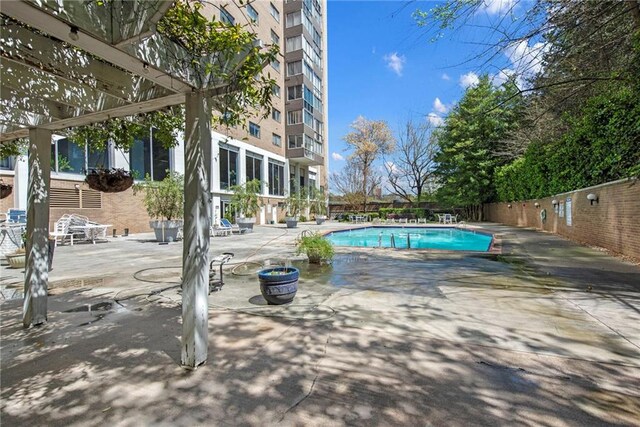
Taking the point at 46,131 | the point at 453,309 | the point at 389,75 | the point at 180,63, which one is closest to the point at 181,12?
the point at 180,63

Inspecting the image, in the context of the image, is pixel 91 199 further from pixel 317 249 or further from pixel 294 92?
pixel 294 92

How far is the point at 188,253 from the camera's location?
9.34ft

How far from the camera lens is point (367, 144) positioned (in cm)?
3350

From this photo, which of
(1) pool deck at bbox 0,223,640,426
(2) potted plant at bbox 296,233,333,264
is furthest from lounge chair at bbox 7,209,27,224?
(2) potted plant at bbox 296,233,333,264

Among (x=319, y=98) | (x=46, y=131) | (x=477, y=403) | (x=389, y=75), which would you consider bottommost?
(x=477, y=403)

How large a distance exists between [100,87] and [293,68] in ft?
98.7

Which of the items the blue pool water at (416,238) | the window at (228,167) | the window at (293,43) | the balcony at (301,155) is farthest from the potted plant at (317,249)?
the window at (293,43)

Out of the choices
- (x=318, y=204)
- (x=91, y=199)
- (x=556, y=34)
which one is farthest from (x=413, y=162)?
(x=556, y=34)

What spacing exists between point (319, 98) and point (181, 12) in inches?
1344

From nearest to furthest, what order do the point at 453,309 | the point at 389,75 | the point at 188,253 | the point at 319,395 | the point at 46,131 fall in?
the point at 319,395 < the point at 188,253 < the point at 46,131 < the point at 453,309 < the point at 389,75

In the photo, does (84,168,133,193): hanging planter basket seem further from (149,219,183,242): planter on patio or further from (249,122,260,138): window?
(249,122,260,138): window

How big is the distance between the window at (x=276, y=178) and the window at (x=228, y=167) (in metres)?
5.29

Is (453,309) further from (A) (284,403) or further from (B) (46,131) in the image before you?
(B) (46,131)

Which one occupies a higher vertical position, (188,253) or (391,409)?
(188,253)
